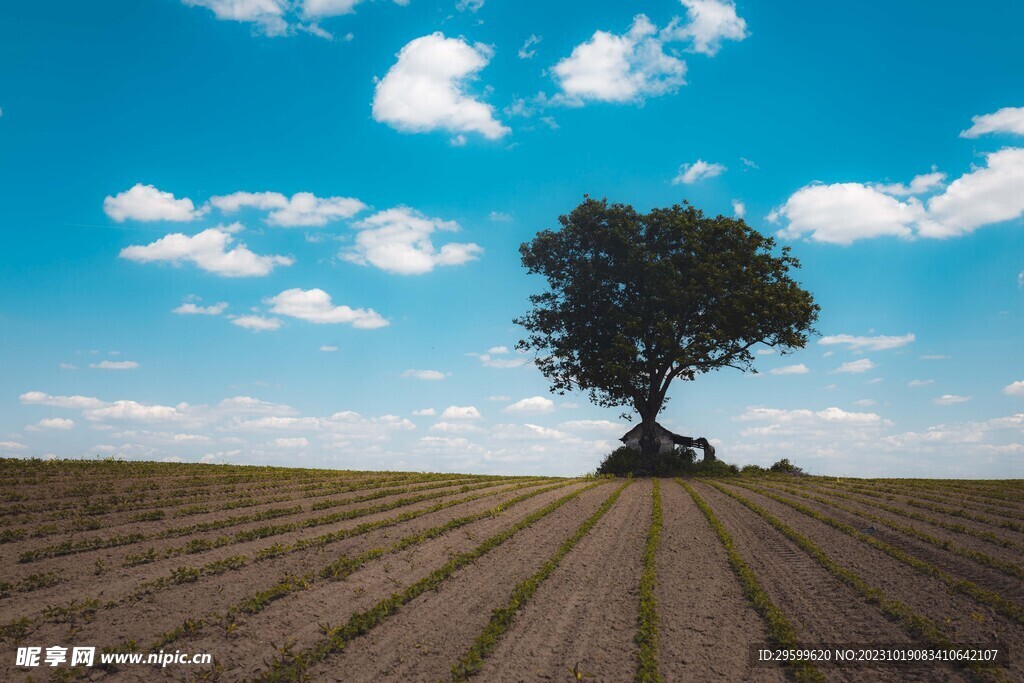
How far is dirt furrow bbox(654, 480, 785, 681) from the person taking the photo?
11.2 m

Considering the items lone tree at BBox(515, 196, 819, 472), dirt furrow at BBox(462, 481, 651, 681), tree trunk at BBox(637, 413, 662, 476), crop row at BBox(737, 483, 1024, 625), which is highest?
lone tree at BBox(515, 196, 819, 472)

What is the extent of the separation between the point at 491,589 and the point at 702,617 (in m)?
4.95

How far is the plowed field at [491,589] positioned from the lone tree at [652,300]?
1876 cm

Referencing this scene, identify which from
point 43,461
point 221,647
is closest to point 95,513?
point 221,647

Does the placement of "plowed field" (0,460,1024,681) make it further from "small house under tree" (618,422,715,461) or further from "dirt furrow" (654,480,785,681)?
"small house under tree" (618,422,715,461)

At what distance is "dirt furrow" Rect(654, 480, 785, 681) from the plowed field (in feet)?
0.21

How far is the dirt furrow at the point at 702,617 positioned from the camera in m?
11.2

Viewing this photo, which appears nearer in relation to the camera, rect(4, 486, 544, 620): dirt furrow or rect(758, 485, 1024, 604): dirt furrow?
rect(4, 486, 544, 620): dirt furrow

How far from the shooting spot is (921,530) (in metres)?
22.1

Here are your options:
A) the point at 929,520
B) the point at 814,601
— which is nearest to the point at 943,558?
the point at 814,601

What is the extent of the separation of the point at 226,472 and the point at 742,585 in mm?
32994

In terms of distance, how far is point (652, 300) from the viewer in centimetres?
4484

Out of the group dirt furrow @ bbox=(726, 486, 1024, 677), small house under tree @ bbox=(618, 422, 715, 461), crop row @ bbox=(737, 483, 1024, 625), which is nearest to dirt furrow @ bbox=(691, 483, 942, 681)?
dirt furrow @ bbox=(726, 486, 1024, 677)

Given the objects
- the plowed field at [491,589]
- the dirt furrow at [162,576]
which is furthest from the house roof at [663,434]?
the dirt furrow at [162,576]
